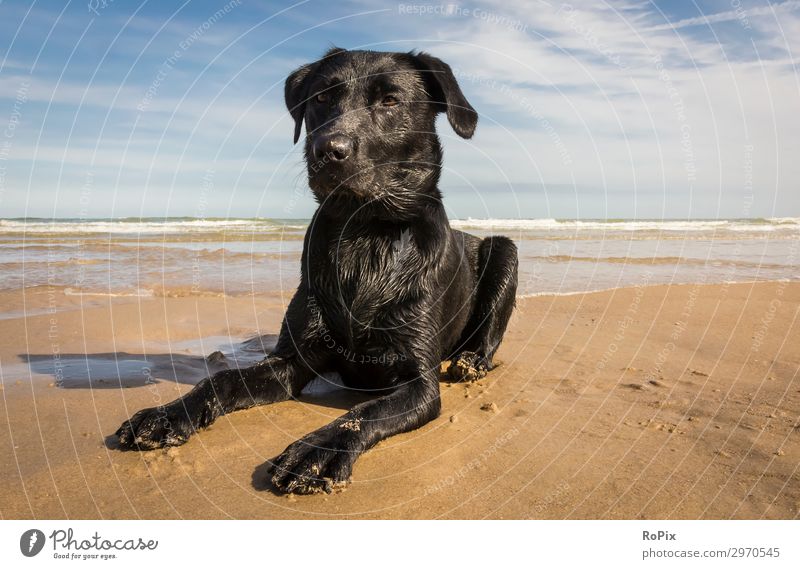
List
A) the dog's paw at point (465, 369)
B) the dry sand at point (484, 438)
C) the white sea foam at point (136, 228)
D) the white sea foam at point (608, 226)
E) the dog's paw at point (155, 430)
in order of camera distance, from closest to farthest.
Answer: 1. the dry sand at point (484, 438)
2. the dog's paw at point (155, 430)
3. the dog's paw at point (465, 369)
4. the white sea foam at point (136, 228)
5. the white sea foam at point (608, 226)

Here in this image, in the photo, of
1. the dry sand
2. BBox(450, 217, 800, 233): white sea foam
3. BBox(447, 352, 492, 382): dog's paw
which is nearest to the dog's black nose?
the dry sand

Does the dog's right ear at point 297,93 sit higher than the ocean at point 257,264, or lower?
higher

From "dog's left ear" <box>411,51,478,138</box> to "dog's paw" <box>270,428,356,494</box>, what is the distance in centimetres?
242

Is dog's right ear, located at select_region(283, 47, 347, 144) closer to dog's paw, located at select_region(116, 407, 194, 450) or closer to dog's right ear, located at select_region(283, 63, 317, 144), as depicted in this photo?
dog's right ear, located at select_region(283, 63, 317, 144)

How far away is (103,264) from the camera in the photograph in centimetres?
1253

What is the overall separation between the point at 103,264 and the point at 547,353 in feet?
33.1

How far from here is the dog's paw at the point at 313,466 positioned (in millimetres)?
2770

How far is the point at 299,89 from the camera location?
4676 millimetres

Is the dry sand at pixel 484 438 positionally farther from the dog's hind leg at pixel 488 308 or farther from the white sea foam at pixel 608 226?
the white sea foam at pixel 608 226

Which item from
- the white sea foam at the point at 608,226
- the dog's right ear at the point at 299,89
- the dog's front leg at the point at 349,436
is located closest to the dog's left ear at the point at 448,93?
the dog's right ear at the point at 299,89

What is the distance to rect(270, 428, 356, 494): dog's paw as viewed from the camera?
277 cm

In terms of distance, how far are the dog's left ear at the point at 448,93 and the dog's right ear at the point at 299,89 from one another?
0.66 metres

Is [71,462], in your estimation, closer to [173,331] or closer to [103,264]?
[173,331]

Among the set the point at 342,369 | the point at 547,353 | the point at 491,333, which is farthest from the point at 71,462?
the point at 547,353
